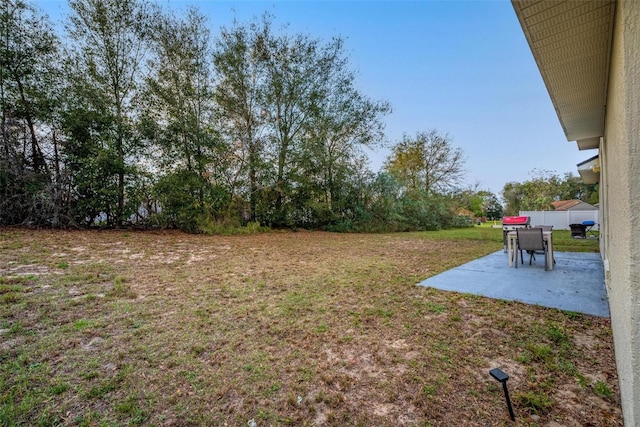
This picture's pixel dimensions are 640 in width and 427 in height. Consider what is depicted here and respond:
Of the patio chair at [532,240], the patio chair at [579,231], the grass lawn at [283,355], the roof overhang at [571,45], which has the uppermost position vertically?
the roof overhang at [571,45]

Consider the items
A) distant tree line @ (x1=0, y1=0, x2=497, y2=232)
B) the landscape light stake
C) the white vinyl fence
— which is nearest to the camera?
the landscape light stake

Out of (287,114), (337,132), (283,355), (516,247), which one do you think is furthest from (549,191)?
(283,355)

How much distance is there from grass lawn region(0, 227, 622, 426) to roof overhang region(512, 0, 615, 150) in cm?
244

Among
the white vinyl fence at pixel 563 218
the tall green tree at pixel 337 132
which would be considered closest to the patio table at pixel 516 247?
the tall green tree at pixel 337 132

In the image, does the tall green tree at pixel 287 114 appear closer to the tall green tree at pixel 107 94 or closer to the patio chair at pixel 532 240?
the tall green tree at pixel 107 94

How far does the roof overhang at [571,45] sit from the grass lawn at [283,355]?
2442mm

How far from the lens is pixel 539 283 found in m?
3.83

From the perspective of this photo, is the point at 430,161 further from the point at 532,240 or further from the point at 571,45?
the point at 571,45

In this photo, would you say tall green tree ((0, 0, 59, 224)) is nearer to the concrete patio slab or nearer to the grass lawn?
the grass lawn

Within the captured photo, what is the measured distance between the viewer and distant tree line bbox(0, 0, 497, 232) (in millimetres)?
7375

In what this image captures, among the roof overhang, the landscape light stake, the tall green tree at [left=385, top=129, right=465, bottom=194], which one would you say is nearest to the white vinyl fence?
the tall green tree at [left=385, top=129, right=465, bottom=194]

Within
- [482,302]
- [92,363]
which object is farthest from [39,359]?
[482,302]

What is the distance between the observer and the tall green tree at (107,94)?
25.8ft

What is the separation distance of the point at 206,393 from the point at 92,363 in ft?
3.30
